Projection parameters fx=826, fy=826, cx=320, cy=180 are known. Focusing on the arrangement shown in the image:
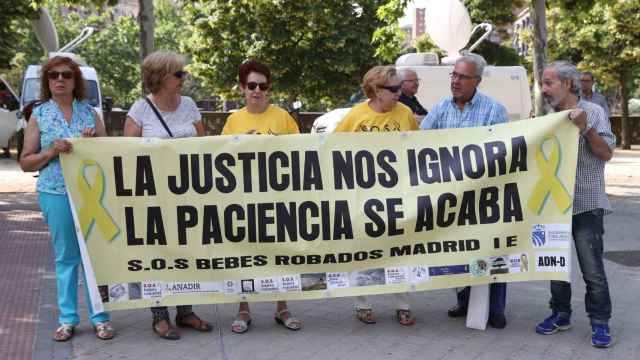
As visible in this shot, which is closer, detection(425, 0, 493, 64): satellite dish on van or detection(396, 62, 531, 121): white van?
detection(396, 62, 531, 121): white van

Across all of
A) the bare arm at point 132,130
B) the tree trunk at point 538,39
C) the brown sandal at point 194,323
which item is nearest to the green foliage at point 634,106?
the tree trunk at point 538,39

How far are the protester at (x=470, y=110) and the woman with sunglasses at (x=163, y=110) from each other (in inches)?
65.2

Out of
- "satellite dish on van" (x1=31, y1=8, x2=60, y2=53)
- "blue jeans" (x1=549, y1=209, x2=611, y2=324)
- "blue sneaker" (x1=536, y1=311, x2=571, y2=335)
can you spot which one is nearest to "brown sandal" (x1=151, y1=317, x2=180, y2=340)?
"blue sneaker" (x1=536, y1=311, x2=571, y2=335)

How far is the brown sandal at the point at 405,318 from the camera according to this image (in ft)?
19.0

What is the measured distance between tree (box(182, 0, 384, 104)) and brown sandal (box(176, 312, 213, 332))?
2628 centimetres

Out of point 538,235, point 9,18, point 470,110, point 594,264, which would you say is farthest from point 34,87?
point 594,264

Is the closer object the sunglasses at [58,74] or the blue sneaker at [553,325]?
the sunglasses at [58,74]

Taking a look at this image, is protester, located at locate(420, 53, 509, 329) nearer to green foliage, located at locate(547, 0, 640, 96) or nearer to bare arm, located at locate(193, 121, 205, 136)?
bare arm, located at locate(193, 121, 205, 136)

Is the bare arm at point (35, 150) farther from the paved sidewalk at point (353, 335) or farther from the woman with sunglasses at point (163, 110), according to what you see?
the paved sidewalk at point (353, 335)

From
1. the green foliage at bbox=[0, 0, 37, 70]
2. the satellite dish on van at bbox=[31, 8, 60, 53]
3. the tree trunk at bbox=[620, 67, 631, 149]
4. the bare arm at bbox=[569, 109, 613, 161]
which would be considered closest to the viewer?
the bare arm at bbox=[569, 109, 613, 161]

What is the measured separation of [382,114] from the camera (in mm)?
5699

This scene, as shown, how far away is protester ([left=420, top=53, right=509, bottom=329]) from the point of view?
5.49 meters

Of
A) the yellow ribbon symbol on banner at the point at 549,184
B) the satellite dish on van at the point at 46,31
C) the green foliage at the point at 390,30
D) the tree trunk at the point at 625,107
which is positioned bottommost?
the tree trunk at the point at 625,107

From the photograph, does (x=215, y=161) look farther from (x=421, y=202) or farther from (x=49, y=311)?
(x=49, y=311)
